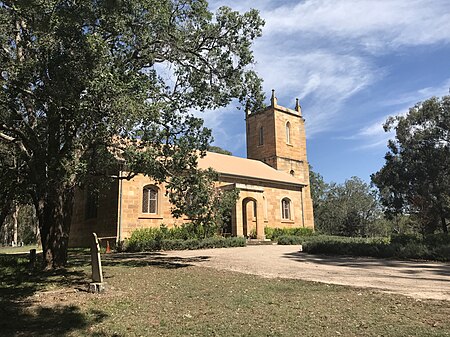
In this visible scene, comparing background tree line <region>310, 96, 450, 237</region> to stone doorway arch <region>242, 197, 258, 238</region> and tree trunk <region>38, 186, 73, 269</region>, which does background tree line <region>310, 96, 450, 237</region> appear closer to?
stone doorway arch <region>242, 197, 258, 238</region>

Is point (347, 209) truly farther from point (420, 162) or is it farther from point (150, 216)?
point (150, 216)

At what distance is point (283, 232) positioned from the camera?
29984mm

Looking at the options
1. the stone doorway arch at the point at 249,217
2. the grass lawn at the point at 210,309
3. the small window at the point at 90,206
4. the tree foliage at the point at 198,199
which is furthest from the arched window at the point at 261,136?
the grass lawn at the point at 210,309

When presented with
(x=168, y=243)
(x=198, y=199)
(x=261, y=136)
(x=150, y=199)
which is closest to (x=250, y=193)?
(x=150, y=199)

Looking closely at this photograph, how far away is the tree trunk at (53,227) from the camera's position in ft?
37.7

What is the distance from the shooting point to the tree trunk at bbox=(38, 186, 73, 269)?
37.7 feet

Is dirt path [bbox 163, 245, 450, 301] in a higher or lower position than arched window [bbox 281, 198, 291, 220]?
lower

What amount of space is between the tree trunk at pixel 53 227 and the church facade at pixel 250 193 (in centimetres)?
903

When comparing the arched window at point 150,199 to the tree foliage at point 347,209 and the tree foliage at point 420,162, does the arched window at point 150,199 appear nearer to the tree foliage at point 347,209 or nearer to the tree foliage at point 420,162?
the tree foliage at point 420,162

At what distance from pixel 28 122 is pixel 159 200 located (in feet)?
44.4

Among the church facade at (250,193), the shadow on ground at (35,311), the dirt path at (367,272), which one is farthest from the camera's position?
the church facade at (250,193)

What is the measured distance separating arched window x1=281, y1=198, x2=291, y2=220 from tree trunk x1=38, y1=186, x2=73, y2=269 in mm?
23245

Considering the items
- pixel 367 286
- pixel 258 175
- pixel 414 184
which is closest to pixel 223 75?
pixel 367 286

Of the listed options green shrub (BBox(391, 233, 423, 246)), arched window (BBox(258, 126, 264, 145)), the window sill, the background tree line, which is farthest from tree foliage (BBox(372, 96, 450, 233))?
the window sill
